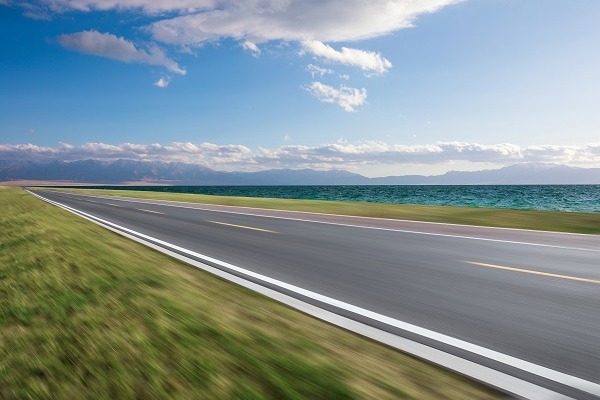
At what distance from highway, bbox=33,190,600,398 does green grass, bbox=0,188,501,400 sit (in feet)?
2.29

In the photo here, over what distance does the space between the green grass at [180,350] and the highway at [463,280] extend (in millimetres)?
698

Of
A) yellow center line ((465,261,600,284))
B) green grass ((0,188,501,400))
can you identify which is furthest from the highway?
green grass ((0,188,501,400))

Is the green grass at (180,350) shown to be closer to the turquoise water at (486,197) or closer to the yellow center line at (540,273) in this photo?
the yellow center line at (540,273)

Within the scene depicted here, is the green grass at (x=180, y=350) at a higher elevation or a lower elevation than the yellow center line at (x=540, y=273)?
lower

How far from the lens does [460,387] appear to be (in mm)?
2928

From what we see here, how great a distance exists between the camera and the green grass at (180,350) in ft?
9.32

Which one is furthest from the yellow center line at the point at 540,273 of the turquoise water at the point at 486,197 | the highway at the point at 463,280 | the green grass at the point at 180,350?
the turquoise water at the point at 486,197

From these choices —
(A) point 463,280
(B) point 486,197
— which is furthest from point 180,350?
(B) point 486,197

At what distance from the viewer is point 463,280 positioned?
616 centimetres

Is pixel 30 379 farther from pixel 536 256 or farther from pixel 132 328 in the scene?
pixel 536 256

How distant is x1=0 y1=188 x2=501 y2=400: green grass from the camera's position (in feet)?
9.32

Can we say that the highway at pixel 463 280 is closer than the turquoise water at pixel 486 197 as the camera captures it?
Yes

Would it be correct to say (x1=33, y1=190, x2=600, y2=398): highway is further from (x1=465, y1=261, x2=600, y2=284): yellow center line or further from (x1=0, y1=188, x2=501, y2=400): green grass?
(x1=0, y1=188, x2=501, y2=400): green grass

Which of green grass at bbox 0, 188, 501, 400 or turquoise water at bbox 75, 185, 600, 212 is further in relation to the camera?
turquoise water at bbox 75, 185, 600, 212
